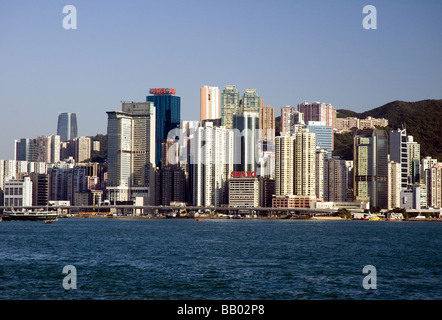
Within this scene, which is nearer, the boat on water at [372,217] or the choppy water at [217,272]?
the choppy water at [217,272]

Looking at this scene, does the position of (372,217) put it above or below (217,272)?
below

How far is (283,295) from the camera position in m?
33.6

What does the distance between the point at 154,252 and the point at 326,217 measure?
144473 millimetres

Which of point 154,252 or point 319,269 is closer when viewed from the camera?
point 319,269

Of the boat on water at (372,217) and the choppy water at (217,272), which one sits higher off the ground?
the choppy water at (217,272)

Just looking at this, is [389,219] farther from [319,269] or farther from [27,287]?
[27,287]

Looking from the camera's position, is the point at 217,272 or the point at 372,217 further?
the point at 372,217

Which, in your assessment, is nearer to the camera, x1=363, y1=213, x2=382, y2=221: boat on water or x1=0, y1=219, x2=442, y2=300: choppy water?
x1=0, y1=219, x2=442, y2=300: choppy water

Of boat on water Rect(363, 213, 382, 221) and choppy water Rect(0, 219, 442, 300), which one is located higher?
choppy water Rect(0, 219, 442, 300)
